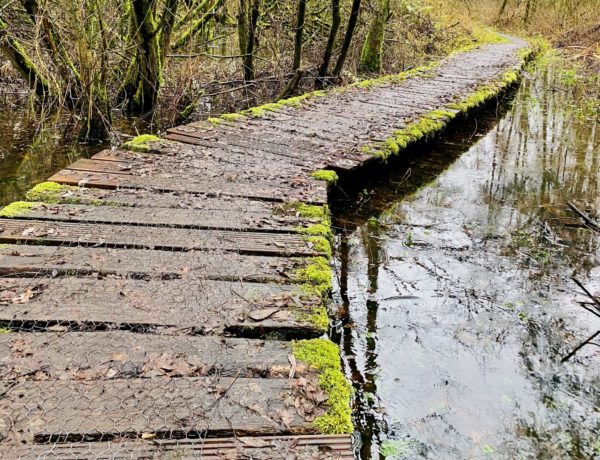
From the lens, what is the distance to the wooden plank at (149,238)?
3.19 metres

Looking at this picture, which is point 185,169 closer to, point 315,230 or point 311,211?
point 311,211

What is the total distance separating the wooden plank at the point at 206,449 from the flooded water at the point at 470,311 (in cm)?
82

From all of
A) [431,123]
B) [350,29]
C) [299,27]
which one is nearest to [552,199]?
[431,123]

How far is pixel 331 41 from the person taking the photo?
1047 cm

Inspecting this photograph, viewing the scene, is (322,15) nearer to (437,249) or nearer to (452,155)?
(452,155)

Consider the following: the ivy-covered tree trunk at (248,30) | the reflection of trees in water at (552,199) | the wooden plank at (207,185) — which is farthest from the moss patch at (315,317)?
the ivy-covered tree trunk at (248,30)

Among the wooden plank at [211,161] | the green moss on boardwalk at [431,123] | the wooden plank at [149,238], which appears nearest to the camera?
the wooden plank at [149,238]

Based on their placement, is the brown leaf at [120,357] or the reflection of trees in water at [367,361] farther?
the reflection of trees in water at [367,361]

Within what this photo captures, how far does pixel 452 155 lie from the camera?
756 cm

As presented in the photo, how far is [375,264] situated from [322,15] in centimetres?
1025

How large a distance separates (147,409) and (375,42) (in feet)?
40.9

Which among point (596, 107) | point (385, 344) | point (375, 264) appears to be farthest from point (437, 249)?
point (596, 107)

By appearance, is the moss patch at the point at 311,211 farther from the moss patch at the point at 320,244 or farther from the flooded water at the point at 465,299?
the flooded water at the point at 465,299

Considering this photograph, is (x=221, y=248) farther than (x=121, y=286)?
Yes
